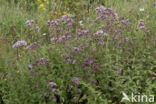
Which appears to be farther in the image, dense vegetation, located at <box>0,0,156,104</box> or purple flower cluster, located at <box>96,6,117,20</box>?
purple flower cluster, located at <box>96,6,117,20</box>

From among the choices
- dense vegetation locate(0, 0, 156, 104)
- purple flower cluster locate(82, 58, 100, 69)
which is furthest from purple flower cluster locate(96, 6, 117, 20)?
purple flower cluster locate(82, 58, 100, 69)

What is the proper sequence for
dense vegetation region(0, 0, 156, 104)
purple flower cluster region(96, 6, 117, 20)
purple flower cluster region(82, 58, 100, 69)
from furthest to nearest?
1. purple flower cluster region(96, 6, 117, 20)
2. purple flower cluster region(82, 58, 100, 69)
3. dense vegetation region(0, 0, 156, 104)

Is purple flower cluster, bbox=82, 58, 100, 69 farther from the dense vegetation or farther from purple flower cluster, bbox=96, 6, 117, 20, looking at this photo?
purple flower cluster, bbox=96, 6, 117, 20

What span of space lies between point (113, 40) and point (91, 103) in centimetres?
102

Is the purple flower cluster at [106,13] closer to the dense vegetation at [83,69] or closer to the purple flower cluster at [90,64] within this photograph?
the dense vegetation at [83,69]

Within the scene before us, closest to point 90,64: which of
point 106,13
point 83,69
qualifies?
point 83,69

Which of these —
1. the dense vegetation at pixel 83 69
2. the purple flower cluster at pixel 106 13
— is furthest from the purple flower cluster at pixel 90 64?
the purple flower cluster at pixel 106 13

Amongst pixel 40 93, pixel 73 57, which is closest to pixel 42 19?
pixel 73 57

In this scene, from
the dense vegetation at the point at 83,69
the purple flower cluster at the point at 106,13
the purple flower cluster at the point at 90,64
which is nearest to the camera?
the dense vegetation at the point at 83,69

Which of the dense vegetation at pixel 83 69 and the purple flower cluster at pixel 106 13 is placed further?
the purple flower cluster at pixel 106 13

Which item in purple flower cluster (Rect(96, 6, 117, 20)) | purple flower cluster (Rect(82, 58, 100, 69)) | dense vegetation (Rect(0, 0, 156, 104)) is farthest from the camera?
purple flower cluster (Rect(96, 6, 117, 20))

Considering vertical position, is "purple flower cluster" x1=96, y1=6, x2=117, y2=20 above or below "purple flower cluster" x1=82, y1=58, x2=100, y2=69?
above

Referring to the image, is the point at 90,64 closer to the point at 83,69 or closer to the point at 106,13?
the point at 83,69

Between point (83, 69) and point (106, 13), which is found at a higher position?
point (106, 13)
